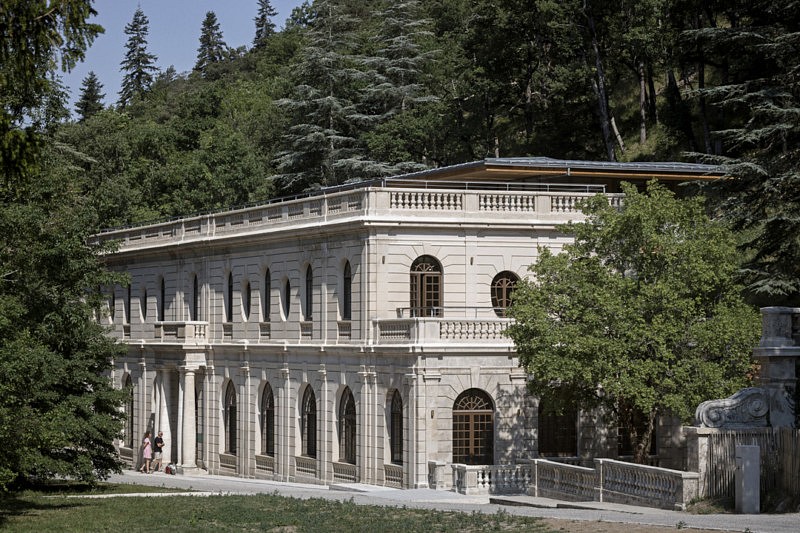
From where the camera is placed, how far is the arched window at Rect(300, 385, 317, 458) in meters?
59.2

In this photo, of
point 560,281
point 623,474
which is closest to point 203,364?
point 560,281

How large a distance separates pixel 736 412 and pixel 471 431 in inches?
604

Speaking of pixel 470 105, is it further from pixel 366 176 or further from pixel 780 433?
pixel 780 433

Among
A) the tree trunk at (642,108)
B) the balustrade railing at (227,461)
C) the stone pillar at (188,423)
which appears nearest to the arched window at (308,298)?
the balustrade railing at (227,461)

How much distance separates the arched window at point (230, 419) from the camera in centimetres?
6600

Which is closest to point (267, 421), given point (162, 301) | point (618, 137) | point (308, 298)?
point (308, 298)

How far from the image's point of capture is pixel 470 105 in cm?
9362

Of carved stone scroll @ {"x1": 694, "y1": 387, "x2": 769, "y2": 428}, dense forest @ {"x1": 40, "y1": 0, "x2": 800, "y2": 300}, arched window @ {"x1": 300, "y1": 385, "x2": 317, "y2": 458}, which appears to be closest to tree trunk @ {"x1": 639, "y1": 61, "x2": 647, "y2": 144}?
dense forest @ {"x1": 40, "y1": 0, "x2": 800, "y2": 300}

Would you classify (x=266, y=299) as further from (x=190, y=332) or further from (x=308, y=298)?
(x=190, y=332)

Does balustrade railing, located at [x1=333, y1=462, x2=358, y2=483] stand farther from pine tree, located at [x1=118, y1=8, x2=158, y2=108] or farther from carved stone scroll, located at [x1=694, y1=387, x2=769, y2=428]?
pine tree, located at [x1=118, y1=8, x2=158, y2=108]

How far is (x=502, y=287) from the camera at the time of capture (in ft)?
182

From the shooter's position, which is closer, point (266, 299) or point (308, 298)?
point (308, 298)

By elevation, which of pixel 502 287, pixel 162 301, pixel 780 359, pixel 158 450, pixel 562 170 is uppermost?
pixel 562 170

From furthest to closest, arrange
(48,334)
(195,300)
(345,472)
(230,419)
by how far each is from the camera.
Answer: (195,300) → (230,419) → (345,472) → (48,334)
